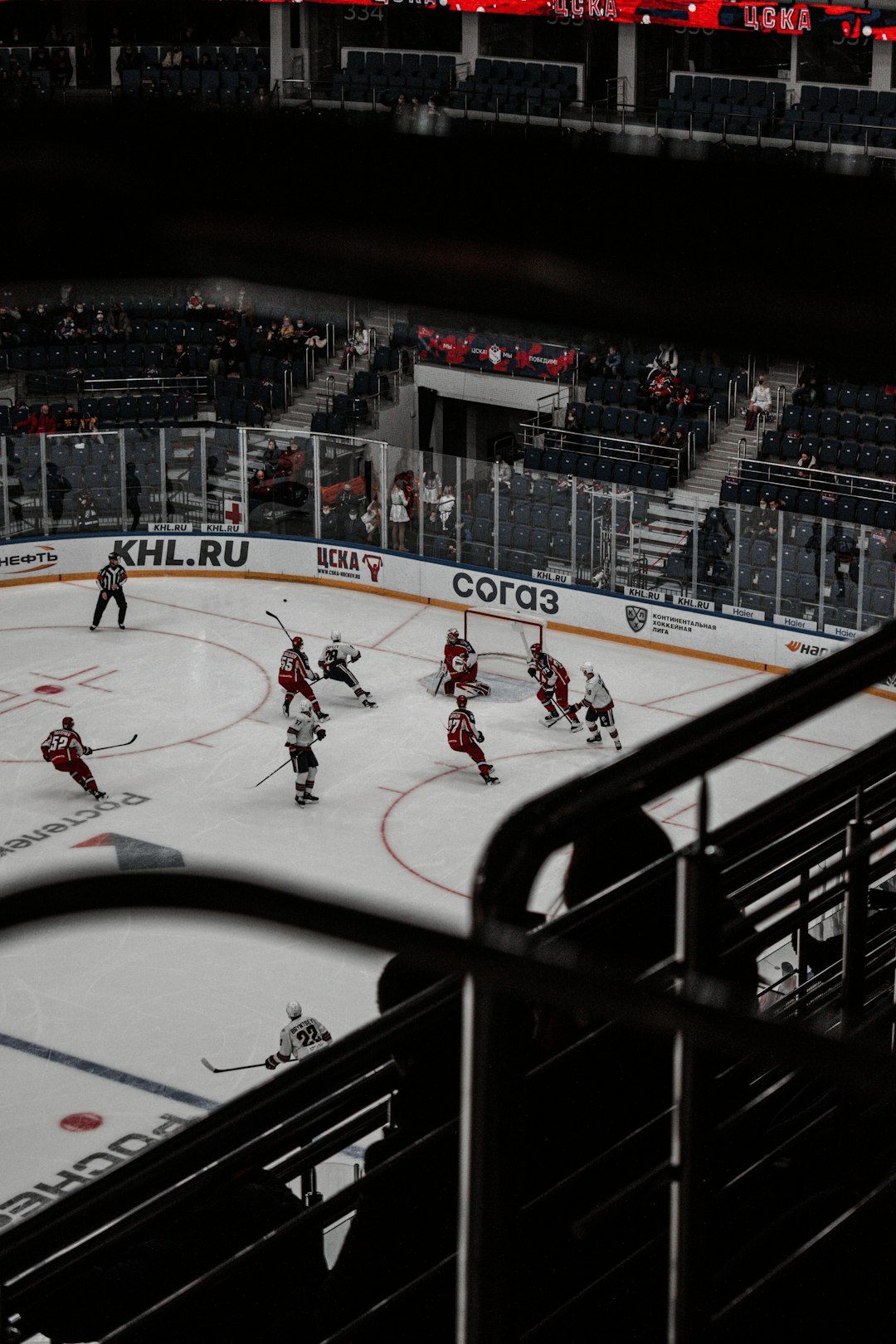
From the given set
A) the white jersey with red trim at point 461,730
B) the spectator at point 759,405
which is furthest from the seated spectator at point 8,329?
the white jersey with red trim at point 461,730

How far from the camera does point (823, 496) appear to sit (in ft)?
Result: 75.0

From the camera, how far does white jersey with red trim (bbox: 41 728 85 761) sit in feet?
55.3

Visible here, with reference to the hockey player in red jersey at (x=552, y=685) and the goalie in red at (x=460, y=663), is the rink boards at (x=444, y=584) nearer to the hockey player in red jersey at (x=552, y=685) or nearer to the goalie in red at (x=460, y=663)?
the hockey player in red jersey at (x=552, y=685)

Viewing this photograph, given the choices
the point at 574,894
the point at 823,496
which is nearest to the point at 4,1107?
the point at 574,894

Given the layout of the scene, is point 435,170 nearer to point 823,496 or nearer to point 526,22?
point 823,496

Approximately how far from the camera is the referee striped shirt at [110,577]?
21.7m

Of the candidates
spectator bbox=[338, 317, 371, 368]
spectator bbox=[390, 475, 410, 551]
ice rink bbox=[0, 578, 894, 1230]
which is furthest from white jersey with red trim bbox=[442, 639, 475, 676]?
spectator bbox=[338, 317, 371, 368]

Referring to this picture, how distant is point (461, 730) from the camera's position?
684 inches

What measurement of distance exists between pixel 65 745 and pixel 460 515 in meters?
7.76

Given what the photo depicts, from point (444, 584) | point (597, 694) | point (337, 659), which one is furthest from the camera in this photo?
point (444, 584)

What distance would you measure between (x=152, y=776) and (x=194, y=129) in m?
12.7

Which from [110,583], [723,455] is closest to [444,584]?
[110,583]

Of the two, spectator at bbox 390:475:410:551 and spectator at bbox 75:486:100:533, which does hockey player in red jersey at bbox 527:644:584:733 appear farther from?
spectator at bbox 75:486:100:533

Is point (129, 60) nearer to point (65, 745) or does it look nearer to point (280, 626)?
point (280, 626)
